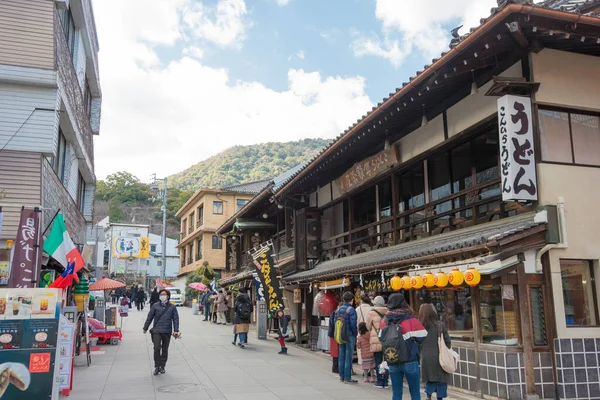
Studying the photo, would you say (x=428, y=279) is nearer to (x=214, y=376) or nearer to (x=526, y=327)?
(x=526, y=327)

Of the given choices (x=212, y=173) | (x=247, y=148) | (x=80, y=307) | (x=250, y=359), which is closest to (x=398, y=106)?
(x=250, y=359)

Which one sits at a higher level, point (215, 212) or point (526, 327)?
point (215, 212)

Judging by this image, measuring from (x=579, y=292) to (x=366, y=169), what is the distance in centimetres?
679

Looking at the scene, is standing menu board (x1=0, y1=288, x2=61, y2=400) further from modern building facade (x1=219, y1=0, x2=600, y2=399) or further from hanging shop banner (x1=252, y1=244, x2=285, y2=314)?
hanging shop banner (x1=252, y1=244, x2=285, y2=314)

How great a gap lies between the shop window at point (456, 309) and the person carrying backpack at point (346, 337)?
1862 mm

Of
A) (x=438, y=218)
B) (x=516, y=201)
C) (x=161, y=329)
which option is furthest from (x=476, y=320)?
(x=161, y=329)

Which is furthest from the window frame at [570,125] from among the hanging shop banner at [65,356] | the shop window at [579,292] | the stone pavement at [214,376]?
the hanging shop banner at [65,356]

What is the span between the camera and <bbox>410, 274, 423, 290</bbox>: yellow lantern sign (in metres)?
9.77

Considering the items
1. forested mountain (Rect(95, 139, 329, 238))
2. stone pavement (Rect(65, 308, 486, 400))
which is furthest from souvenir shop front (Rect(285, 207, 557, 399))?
forested mountain (Rect(95, 139, 329, 238))

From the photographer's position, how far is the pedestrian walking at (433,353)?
766 cm

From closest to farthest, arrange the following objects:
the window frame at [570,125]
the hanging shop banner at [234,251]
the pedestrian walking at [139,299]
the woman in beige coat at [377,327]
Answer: the window frame at [570,125], the woman in beige coat at [377,327], the hanging shop banner at [234,251], the pedestrian walking at [139,299]

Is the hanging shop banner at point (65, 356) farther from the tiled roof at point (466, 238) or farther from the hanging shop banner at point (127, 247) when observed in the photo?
the hanging shop banner at point (127, 247)

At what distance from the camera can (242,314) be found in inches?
661

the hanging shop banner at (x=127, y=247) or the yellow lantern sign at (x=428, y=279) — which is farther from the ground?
the hanging shop banner at (x=127, y=247)
